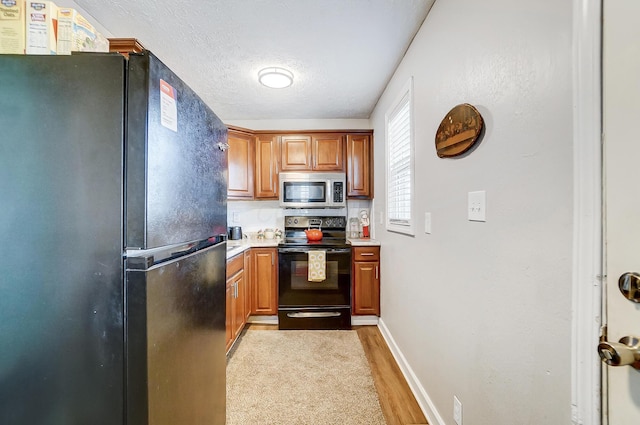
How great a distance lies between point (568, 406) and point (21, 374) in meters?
1.49

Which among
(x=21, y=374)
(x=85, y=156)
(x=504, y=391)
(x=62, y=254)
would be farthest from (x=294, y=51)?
(x=504, y=391)

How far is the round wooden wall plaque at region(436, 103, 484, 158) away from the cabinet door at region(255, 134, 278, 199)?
219 cm

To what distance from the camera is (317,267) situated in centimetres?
265

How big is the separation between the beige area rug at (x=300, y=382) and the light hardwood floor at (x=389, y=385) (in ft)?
0.19

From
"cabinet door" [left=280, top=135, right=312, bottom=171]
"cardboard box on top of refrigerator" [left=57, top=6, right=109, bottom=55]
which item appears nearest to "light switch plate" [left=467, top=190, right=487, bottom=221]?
"cardboard box on top of refrigerator" [left=57, top=6, right=109, bottom=55]

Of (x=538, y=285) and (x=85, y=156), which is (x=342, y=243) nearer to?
(x=538, y=285)

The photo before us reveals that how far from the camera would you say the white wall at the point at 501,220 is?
0.69 m

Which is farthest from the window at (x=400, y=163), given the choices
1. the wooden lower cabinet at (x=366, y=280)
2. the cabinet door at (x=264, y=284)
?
the cabinet door at (x=264, y=284)

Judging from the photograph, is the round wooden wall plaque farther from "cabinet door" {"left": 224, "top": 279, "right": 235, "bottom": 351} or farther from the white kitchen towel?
"cabinet door" {"left": 224, "top": 279, "right": 235, "bottom": 351}

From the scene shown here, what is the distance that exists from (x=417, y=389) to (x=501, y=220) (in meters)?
1.37

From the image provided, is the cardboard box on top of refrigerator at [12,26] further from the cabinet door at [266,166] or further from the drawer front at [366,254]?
the drawer front at [366,254]

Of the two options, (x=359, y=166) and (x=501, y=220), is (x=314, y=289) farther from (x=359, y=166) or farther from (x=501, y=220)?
(x=501, y=220)

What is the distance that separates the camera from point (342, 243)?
9.13ft

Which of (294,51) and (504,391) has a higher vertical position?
(294,51)
